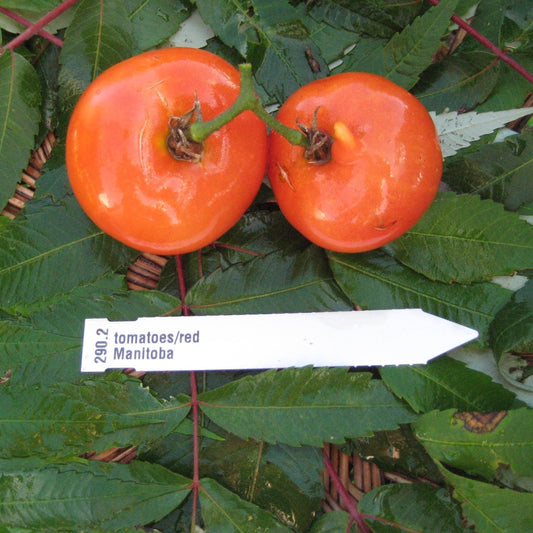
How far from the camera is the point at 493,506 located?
76cm

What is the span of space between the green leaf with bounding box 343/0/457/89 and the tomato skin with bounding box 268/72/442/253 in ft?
0.43

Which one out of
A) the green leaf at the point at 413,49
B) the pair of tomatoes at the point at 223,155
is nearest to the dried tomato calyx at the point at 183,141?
the pair of tomatoes at the point at 223,155

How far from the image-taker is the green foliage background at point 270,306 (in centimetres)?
79

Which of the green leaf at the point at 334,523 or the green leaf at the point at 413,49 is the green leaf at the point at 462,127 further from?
the green leaf at the point at 334,523

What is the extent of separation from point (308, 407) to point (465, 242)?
33 centimetres

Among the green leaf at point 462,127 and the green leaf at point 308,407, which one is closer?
the green leaf at point 308,407

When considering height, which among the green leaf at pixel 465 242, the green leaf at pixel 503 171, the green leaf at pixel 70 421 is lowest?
the green leaf at pixel 70 421

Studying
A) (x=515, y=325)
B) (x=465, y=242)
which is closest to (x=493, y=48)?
(x=465, y=242)

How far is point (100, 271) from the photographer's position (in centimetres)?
85

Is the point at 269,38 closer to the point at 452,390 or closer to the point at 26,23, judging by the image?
the point at 26,23

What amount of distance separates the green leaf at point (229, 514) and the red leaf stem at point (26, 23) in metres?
0.73

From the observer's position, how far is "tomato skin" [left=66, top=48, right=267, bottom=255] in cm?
65

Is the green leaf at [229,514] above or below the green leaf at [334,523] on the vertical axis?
above

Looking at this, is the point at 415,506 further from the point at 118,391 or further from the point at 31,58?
the point at 31,58
